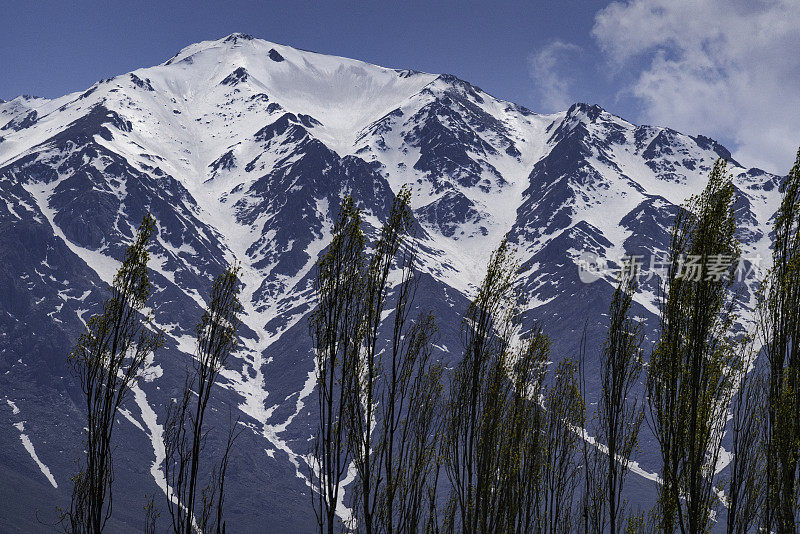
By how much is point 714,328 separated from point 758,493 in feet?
22.0

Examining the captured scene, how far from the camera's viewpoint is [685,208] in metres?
16.6

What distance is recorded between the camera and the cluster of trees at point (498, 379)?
16938 mm

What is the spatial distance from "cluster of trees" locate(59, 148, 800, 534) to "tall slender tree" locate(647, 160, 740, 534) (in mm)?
46

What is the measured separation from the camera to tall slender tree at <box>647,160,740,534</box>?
664 inches

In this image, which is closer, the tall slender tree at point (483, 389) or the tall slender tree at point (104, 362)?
the tall slender tree at point (104, 362)

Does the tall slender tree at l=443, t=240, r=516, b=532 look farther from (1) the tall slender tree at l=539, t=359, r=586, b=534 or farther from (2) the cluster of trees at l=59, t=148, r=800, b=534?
(1) the tall slender tree at l=539, t=359, r=586, b=534

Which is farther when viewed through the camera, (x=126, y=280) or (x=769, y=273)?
(x=126, y=280)

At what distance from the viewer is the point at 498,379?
20.8 metres

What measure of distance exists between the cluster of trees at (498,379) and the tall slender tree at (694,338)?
0.05 meters

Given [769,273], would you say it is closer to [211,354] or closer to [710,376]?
[710,376]

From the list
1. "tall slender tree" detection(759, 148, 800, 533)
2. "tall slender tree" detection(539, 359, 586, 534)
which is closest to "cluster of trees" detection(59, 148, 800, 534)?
"tall slender tree" detection(759, 148, 800, 533)

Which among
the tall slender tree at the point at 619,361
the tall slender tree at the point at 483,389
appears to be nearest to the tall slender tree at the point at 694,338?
the tall slender tree at the point at 619,361

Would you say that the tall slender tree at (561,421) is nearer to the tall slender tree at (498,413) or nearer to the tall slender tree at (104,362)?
the tall slender tree at (498,413)

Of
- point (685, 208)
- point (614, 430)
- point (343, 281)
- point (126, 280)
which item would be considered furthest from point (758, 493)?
point (126, 280)
